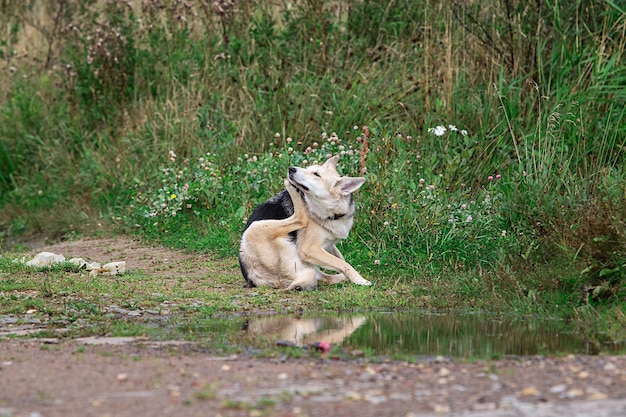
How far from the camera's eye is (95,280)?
891 centimetres

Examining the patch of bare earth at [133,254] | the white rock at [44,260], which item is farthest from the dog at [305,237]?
the white rock at [44,260]

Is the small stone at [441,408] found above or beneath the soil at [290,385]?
above

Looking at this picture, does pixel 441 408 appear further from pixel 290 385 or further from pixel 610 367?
pixel 610 367

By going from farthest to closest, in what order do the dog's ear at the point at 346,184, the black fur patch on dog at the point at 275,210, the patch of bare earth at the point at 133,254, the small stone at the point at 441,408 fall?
1. the patch of bare earth at the point at 133,254
2. the black fur patch on dog at the point at 275,210
3. the dog's ear at the point at 346,184
4. the small stone at the point at 441,408

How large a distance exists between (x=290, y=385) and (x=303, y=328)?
77.7 inches

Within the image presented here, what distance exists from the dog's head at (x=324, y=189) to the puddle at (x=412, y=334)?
1.58 metres

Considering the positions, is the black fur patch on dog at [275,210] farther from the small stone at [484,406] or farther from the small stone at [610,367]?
the small stone at [484,406]

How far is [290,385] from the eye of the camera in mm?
4934

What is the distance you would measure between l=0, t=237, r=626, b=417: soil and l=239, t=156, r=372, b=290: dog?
2.80m

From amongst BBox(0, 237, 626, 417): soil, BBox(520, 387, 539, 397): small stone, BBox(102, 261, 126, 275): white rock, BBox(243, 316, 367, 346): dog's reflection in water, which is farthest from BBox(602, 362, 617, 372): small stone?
BBox(102, 261, 126, 275): white rock

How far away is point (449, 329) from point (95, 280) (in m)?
3.64

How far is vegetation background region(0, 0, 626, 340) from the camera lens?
8406 mm

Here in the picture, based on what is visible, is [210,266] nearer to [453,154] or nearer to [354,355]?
[453,154]

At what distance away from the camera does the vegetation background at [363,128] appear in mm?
8406
